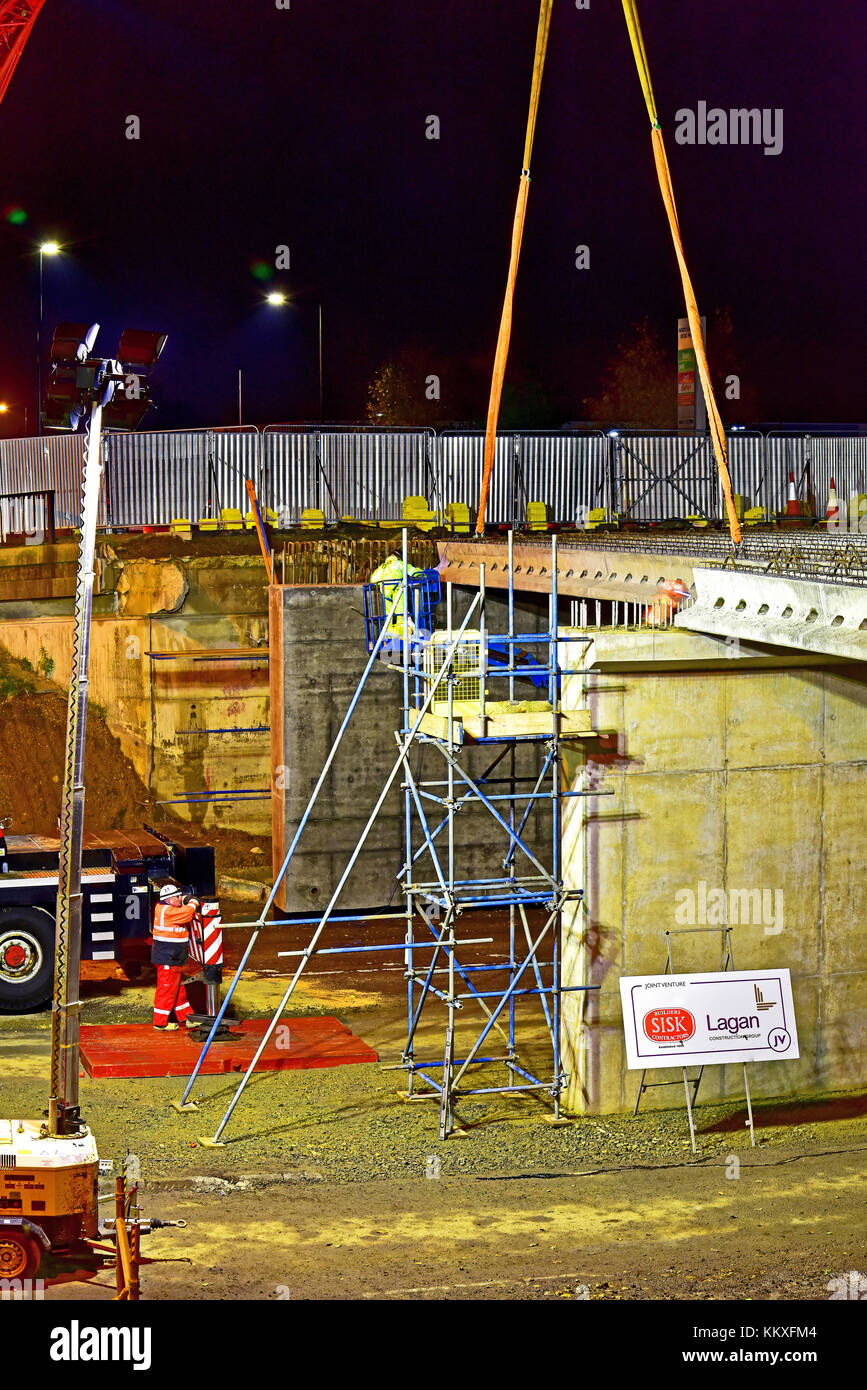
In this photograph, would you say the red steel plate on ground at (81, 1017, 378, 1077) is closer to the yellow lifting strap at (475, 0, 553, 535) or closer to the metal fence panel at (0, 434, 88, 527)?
the yellow lifting strap at (475, 0, 553, 535)

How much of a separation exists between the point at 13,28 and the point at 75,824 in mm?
33688

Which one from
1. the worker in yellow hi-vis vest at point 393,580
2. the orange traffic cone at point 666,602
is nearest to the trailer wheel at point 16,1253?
the orange traffic cone at point 666,602

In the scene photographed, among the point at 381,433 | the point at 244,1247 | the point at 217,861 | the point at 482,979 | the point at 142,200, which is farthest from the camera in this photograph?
the point at 142,200

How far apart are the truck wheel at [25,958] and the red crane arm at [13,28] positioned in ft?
90.4

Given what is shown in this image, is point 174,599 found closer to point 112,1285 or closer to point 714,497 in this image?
point 714,497

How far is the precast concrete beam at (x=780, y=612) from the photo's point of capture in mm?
12584

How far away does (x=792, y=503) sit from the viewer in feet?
108

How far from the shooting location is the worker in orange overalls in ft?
61.5

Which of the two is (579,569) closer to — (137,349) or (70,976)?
(137,349)

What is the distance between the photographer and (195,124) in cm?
5303

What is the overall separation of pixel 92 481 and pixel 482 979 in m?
12.9

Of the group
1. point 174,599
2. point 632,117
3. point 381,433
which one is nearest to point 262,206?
point 632,117

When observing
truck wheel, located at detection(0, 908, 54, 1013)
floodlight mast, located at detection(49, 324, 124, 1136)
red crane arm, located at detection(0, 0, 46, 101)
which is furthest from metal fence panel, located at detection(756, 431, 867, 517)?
floodlight mast, located at detection(49, 324, 124, 1136)

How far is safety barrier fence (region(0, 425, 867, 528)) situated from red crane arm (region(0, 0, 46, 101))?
13173 millimetres
